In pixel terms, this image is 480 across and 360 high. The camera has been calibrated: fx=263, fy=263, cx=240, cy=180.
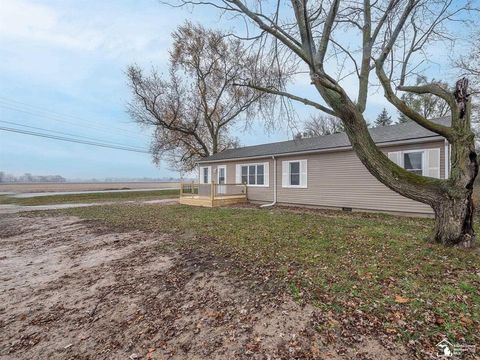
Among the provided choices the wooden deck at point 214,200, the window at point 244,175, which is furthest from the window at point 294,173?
the wooden deck at point 214,200

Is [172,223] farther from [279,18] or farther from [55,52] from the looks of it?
[55,52]

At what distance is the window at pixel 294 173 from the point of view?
500 inches

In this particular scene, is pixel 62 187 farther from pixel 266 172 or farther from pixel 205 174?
pixel 266 172

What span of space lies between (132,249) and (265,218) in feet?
15.2

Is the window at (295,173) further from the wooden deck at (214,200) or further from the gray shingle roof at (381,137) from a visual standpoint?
the wooden deck at (214,200)

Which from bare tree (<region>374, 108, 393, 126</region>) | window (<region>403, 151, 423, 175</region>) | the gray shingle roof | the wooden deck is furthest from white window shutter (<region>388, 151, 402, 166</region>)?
bare tree (<region>374, 108, 393, 126</region>)

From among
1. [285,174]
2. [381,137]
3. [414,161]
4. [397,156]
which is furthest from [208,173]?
[414,161]

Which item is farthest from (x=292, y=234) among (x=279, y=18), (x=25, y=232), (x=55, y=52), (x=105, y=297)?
(x=55, y=52)

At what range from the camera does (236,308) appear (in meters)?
3.31

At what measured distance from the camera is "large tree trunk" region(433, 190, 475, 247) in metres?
4.86

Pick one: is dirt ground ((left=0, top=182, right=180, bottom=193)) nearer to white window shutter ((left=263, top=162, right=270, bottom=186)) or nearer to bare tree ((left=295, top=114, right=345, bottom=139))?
bare tree ((left=295, top=114, right=345, bottom=139))

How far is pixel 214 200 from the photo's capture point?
1411 cm

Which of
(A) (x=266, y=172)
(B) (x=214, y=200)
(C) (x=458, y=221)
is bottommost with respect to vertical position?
Answer: (B) (x=214, y=200)

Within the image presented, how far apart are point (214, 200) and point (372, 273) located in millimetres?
10692
